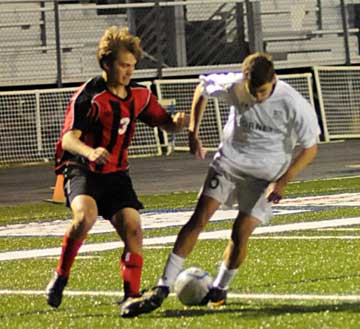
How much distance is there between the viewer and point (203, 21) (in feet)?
105

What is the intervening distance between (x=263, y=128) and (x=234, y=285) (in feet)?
4.93

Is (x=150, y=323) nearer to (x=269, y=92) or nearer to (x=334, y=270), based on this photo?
(x=269, y=92)

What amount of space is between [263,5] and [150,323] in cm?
2403

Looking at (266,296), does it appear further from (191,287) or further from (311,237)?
(311,237)

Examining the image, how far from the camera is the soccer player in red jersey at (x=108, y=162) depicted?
9750 millimetres

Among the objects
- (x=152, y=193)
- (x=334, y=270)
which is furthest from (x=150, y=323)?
(x=152, y=193)

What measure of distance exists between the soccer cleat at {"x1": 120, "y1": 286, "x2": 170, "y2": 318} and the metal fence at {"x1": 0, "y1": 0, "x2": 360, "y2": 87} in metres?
20.1

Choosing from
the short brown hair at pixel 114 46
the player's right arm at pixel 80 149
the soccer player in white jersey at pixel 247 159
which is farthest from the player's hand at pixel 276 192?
the short brown hair at pixel 114 46

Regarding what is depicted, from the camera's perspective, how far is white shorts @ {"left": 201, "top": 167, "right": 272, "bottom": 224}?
32.0 feet

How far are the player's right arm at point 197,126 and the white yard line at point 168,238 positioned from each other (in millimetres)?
4241

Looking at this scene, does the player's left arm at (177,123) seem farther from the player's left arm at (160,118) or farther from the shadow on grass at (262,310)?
the shadow on grass at (262,310)

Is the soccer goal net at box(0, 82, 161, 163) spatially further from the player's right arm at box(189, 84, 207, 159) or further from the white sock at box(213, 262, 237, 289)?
A: the white sock at box(213, 262, 237, 289)

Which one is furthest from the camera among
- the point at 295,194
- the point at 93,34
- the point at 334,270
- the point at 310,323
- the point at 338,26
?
the point at 338,26

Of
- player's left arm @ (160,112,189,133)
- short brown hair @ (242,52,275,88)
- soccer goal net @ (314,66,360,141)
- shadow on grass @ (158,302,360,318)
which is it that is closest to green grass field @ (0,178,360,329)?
shadow on grass @ (158,302,360,318)
